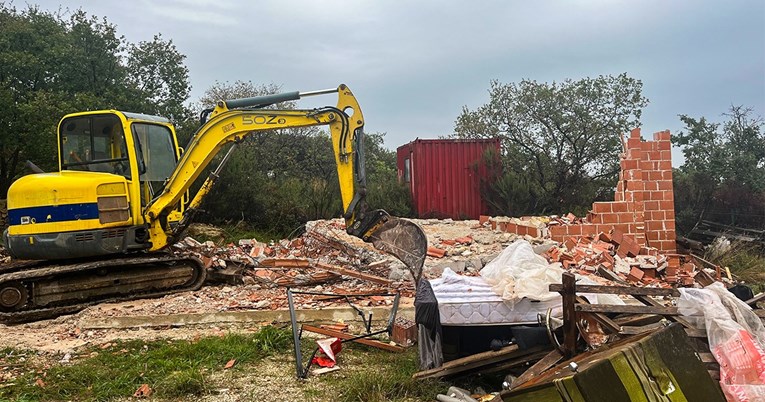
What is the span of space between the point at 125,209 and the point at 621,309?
260 inches

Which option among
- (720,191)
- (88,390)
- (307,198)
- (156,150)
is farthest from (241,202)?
(720,191)

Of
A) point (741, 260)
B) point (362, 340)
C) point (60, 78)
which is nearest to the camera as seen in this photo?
point (362, 340)

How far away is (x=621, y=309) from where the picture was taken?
4.22 meters

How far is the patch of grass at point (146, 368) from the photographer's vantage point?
475 centimetres

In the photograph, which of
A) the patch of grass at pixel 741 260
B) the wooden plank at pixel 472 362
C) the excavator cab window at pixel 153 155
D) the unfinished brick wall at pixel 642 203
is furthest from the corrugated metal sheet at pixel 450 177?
the wooden plank at pixel 472 362

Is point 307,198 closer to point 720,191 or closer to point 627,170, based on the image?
point 627,170

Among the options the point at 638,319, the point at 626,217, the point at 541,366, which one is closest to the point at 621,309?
the point at 638,319

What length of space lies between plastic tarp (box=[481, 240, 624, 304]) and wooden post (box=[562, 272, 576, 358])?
0.44 metres

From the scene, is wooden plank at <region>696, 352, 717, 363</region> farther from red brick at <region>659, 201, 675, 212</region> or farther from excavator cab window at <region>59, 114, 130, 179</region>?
excavator cab window at <region>59, 114, 130, 179</region>

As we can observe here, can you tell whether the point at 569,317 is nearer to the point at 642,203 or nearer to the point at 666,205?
the point at 642,203

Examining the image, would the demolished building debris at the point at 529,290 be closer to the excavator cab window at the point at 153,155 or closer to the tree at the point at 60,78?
the excavator cab window at the point at 153,155

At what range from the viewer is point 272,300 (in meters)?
7.83

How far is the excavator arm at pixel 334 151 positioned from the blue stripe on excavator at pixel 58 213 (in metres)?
0.73

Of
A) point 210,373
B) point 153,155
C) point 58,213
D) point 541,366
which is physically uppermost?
point 153,155
